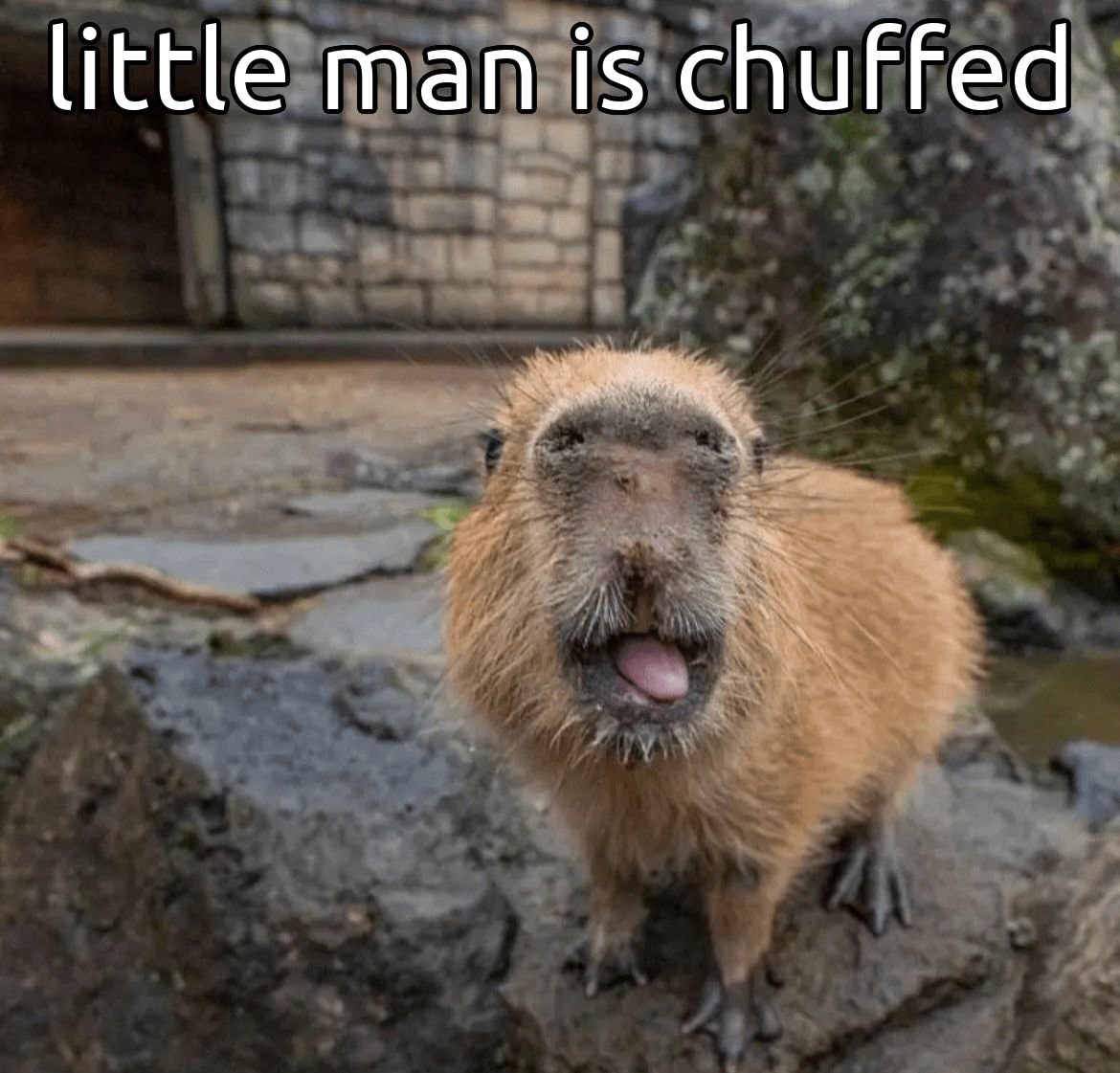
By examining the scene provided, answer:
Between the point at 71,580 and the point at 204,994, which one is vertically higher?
the point at 71,580

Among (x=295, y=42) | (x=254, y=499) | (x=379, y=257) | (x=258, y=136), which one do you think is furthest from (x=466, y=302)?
(x=254, y=499)

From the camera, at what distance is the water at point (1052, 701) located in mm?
3287

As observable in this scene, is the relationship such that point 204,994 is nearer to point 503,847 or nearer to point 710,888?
point 503,847

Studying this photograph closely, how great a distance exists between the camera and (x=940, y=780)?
2812 mm

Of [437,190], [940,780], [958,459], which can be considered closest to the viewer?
[940,780]

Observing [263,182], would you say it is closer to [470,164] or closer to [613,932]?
[470,164]

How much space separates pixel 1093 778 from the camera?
2.63 m

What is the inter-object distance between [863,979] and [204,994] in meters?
1.25

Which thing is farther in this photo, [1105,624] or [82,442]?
[82,442]

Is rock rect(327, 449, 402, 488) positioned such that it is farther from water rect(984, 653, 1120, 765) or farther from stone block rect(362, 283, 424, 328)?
stone block rect(362, 283, 424, 328)

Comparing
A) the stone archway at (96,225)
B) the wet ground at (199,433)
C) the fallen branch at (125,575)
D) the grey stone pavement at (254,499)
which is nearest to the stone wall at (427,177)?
the stone archway at (96,225)

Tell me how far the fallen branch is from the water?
89.0 inches

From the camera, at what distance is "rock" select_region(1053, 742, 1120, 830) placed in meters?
2.53

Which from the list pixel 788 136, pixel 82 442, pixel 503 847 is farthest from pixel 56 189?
pixel 503 847
